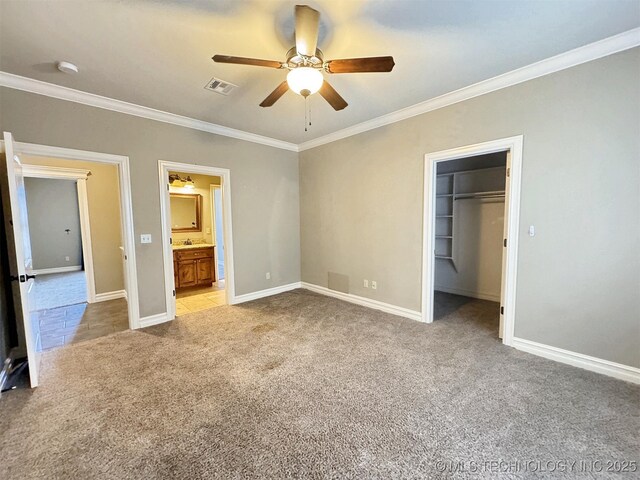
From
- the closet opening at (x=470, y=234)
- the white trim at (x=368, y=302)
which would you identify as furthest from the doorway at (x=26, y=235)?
the closet opening at (x=470, y=234)

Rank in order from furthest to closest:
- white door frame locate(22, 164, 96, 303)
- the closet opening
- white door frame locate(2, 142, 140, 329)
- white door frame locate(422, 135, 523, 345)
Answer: the closet opening < white door frame locate(22, 164, 96, 303) < white door frame locate(2, 142, 140, 329) < white door frame locate(422, 135, 523, 345)

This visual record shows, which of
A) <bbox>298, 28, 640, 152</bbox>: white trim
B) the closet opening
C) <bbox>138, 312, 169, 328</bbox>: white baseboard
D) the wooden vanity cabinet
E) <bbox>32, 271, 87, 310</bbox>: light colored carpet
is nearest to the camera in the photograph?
<bbox>298, 28, 640, 152</bbox>: white trim

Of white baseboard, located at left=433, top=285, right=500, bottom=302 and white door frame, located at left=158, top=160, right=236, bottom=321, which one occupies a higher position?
white door frame, located at left=158, top=160, right=236, bottom=321

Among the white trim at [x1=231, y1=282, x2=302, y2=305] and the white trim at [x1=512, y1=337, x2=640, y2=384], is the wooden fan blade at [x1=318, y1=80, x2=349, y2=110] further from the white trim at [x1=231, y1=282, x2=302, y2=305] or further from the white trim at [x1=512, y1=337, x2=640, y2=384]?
the white trim at [x1=231, y1=282, x2=302, y2=305]

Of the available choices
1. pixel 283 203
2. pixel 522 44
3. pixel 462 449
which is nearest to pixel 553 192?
pixel 522 44

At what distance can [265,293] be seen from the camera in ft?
15.6

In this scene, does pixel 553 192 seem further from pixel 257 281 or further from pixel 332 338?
pixel 257 281

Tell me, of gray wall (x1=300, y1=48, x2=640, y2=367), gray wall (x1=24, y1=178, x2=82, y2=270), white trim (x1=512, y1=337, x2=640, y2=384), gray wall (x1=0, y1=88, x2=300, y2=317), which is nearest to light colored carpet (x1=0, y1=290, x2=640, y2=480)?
white trim (x1=512, y1=337, x2=640, y2=384)

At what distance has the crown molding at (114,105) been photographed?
2565 mm

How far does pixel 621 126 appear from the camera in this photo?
7.11 feet

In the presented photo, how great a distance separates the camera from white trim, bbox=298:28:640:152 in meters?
2.11

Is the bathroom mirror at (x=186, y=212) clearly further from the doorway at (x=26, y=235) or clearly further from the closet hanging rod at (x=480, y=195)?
the closet hanging rod at (x=480, y=195)

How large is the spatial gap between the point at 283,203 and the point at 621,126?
423cm

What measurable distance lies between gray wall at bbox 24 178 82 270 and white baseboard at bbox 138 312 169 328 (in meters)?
6.06
